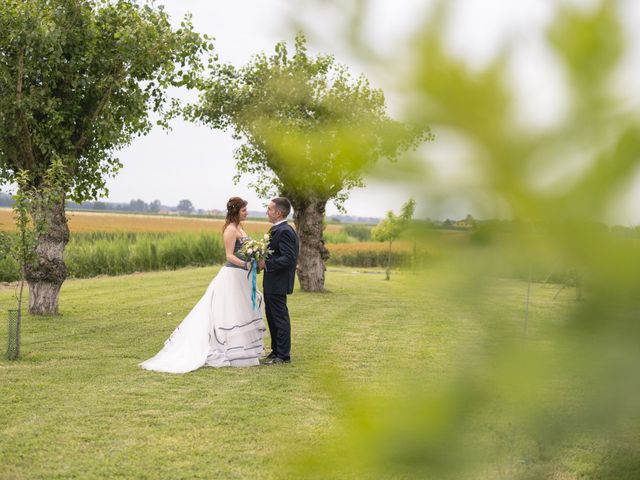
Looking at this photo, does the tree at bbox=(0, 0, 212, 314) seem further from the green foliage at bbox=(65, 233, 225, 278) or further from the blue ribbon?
the green foliage at bbox=(65, 233, 225, 278)

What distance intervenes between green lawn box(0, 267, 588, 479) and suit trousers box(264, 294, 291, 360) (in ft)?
0.82

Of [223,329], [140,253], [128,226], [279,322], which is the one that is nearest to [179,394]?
[223,329]

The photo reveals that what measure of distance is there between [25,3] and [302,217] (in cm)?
971

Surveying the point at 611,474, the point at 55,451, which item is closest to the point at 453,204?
the point at 611,474

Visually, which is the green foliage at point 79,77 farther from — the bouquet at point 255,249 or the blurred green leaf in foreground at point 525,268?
the blurred green leaf in foreground at point 525,268

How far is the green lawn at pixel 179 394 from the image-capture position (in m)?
0.80

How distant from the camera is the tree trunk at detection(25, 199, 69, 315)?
42.7 ft

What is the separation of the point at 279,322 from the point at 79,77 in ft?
22.3

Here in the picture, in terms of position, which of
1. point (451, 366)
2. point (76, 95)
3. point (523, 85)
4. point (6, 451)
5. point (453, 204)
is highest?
point (76, 95)

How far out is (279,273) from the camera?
8828mm

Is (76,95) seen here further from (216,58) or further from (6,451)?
(6,451)

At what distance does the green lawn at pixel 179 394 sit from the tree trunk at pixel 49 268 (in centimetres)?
67

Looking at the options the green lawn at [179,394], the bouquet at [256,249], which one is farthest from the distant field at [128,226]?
the bouquet at [256,249]

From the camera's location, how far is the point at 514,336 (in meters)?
0.76
